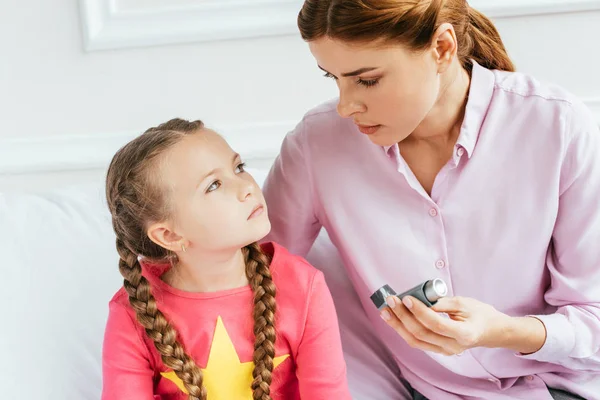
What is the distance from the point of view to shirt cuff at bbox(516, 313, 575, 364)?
123cm

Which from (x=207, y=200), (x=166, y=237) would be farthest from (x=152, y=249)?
(x=207, y=200)

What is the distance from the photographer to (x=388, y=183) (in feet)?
4.31

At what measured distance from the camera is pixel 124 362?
1216mm

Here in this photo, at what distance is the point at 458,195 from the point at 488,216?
6 cm

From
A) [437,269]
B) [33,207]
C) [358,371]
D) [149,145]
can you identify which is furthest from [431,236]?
[33,207]

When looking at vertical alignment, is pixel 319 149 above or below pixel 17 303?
above

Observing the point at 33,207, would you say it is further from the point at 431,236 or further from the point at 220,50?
the point at 431,236

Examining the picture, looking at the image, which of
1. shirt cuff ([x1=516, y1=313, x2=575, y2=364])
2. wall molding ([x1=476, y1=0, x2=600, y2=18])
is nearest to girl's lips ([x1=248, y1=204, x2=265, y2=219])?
shirt cuff ([x1=516, y1=313, x2=575, y2=364])

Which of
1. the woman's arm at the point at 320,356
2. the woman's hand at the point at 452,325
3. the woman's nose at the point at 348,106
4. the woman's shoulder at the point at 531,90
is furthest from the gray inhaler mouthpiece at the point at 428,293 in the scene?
the woman's shoulder at the point at 531,90

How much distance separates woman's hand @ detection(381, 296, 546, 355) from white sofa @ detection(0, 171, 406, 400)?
1.11ft

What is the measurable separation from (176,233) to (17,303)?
0.43 m

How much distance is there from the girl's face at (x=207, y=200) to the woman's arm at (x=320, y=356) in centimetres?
18

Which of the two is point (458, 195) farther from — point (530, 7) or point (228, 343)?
point (530, 7)

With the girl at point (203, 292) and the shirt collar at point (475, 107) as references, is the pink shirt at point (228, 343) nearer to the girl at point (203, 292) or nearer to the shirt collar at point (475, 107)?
the girl at point (203, 292)
